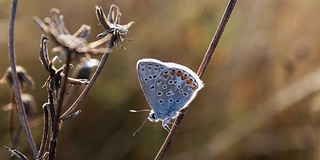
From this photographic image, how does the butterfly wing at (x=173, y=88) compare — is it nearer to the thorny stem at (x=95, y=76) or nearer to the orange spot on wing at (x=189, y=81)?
the orange spot on wing at (x=189, y=81)

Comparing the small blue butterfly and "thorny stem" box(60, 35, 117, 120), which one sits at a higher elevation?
"thorny stem" box(60, 35, 117, 120)

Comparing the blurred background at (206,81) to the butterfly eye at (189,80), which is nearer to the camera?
the butterfly eye at (189,80)

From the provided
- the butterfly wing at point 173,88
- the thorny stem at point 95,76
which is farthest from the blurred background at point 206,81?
the thorny stem at point 95,76

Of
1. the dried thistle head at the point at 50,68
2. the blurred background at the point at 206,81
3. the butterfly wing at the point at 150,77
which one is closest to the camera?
the dried thistle head at the point at 50,68

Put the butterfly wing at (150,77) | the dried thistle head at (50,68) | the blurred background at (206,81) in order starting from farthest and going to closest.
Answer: the blurred background at (206,81), the butterfly wing at (150,77), the dried thistle head at (50,68)

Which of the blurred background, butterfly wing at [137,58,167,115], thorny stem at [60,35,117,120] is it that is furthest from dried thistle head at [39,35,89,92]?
the blurred background

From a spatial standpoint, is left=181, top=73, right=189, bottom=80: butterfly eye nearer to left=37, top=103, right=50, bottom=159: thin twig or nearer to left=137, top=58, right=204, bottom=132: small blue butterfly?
left=137, top=58, right=204, bottom=132: small blue butterfly
